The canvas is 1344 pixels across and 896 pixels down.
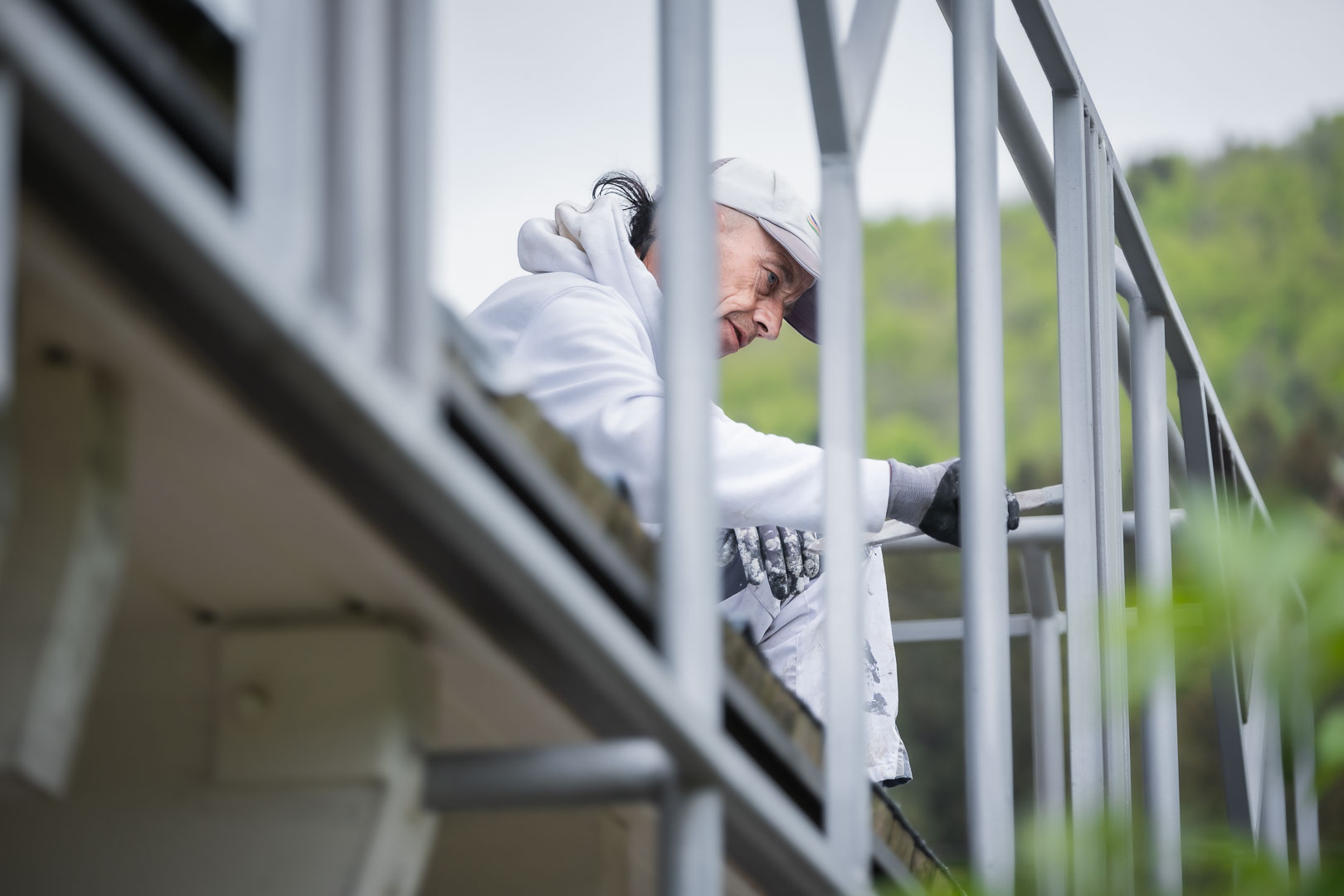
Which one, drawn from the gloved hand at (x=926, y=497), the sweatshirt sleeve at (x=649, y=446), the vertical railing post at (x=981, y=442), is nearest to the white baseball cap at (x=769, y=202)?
the sweatshirt sleeve at (x=649, y=446)

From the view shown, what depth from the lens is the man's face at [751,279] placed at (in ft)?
9.20

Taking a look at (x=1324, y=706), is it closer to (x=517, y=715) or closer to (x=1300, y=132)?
(x=517, y=715)

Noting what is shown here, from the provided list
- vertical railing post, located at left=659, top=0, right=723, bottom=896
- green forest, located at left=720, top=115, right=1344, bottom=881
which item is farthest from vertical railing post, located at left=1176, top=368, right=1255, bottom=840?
green forest, located at left=720, top=115, right=1344, bottom=881

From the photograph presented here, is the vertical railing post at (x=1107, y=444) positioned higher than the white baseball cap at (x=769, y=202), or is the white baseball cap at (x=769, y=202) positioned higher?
the white baseball cap at (x=769, y=202)

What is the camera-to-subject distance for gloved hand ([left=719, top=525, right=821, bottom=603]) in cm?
253

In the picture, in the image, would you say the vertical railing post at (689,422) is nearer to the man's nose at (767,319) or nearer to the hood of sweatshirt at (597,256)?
the hood of sweatshirt at (597,256)

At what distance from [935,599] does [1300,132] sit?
18.4m

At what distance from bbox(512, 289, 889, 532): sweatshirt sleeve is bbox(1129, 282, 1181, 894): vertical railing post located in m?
0.43

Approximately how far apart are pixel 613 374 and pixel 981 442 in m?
0.71

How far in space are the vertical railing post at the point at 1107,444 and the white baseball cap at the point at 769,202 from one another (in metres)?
0.81

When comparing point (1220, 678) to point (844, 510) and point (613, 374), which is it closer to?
point (613, 374)

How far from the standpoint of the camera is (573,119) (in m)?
24.2

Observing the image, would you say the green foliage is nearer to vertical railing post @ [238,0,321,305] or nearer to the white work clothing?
the white work clothing

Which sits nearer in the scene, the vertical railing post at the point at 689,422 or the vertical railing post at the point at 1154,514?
the vertical railing post at the point at 689,422
